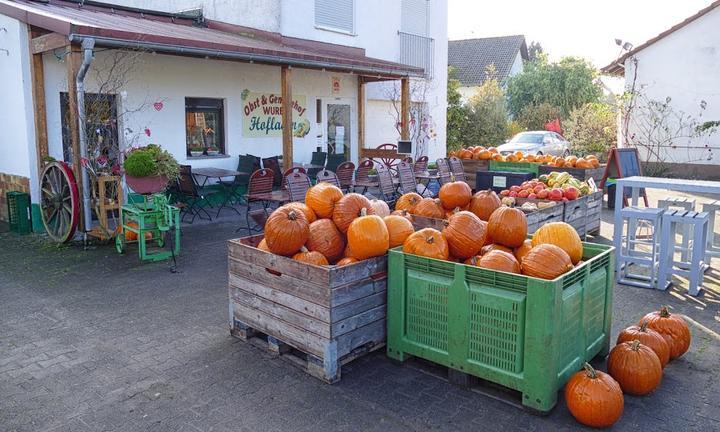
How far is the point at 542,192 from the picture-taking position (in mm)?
7914

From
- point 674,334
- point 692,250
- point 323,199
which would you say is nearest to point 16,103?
point 323,199

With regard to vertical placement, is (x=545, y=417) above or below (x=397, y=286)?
below

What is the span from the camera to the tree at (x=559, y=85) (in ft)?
113

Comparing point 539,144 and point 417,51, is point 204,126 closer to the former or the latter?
point 417,51

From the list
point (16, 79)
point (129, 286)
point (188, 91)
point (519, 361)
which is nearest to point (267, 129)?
point (188, 91)

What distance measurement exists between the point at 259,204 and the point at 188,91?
8.52 ft

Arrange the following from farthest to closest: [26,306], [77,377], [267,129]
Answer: [267,129], [26,306], [77,377]

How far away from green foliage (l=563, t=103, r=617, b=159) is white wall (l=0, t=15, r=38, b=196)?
688 inches

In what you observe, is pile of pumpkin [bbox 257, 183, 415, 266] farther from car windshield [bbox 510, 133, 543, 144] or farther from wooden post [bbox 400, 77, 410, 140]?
car windshield [bbox 510, 133, 543, 144]

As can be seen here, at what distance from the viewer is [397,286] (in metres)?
4.25

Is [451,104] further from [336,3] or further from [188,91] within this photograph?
[188,91]

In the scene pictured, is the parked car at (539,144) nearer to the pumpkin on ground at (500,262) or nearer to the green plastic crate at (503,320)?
the green plastic crate at (503,320)

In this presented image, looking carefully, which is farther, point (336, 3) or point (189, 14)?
point (336, 3)

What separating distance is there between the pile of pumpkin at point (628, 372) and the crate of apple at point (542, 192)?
3.36m
